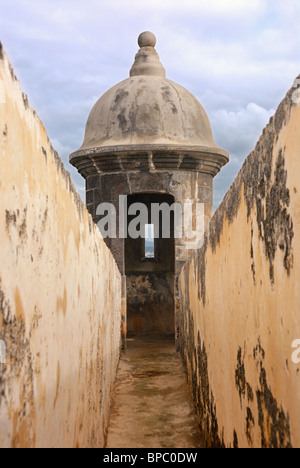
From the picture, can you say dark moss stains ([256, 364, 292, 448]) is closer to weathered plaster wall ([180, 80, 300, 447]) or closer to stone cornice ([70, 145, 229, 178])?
weathered plaster wall ([180, 80, 300, 447])

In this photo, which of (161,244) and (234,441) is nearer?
(234,441)

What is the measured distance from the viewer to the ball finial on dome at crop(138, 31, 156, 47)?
369 inches

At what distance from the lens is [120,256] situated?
8.12m

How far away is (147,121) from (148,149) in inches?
23.9

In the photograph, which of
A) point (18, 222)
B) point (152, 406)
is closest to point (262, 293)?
point (18, 222)

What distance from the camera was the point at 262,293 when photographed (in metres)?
1.69

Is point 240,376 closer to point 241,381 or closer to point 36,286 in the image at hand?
point 241,381

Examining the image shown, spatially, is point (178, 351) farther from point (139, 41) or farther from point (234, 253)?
point (234, 253)

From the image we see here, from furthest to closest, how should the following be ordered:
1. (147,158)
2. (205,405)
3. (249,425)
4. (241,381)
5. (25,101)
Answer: (147,158) < (205,405) < (241,381) < (249,425) < (25,101)

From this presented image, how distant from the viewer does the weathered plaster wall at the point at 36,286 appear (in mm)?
1165

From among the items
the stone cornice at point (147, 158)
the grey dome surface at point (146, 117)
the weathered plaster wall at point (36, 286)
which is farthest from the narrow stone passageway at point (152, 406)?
the grey dome surface at point (146, 117)

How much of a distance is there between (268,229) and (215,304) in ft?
4.58

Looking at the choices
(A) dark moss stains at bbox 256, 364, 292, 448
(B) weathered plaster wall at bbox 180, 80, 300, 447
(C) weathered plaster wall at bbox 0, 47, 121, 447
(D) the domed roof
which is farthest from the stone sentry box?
(A) dark moss stains at bbox 256, 364, 292, 448
